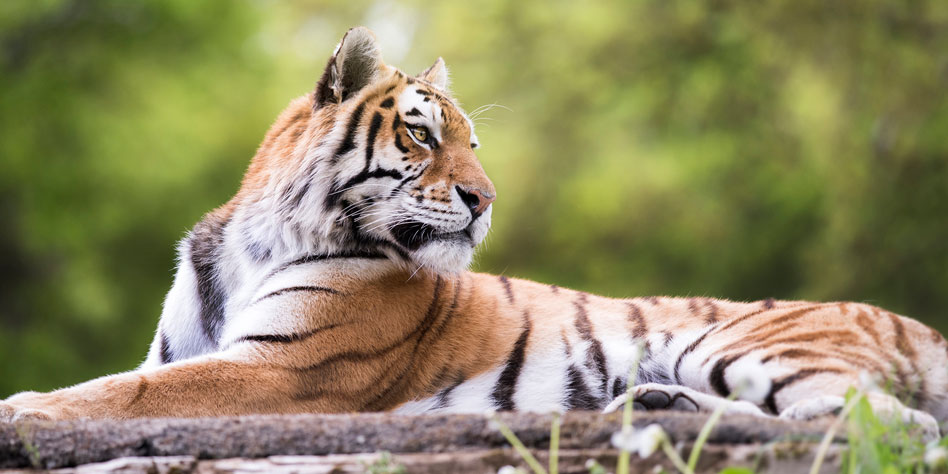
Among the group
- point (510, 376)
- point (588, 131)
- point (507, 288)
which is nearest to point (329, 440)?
point (510, 376)

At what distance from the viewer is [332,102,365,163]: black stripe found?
2570mm

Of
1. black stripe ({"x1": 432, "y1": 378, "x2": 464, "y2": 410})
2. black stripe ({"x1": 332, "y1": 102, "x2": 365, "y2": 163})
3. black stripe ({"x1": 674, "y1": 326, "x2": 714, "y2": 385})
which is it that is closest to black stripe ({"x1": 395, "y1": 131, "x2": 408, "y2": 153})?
black stripe ({"x1": 332, "y1": 102, "x2": 365, "y2": 163})

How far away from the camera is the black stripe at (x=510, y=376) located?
244 cm

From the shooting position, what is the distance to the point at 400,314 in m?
2.47

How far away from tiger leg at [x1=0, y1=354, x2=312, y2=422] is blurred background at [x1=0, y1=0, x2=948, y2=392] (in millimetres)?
5385

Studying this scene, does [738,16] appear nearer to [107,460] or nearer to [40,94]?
[40,94]

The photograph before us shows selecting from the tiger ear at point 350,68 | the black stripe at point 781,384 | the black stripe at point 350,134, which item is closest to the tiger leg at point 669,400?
the black stripe at point 781,384

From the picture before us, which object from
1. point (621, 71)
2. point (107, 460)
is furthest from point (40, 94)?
point (107, 460)

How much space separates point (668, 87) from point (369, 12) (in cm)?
330

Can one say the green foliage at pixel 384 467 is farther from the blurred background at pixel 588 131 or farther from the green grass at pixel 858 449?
the blurred background at pixel 588 131

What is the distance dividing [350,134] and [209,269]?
23.1 inches

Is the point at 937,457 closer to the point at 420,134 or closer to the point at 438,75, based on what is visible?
the point at 420,134

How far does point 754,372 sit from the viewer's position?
2.07 meters

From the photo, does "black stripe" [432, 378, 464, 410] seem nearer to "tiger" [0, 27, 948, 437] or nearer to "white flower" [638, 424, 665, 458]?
"tiger" [0, 27, 948, 437]
